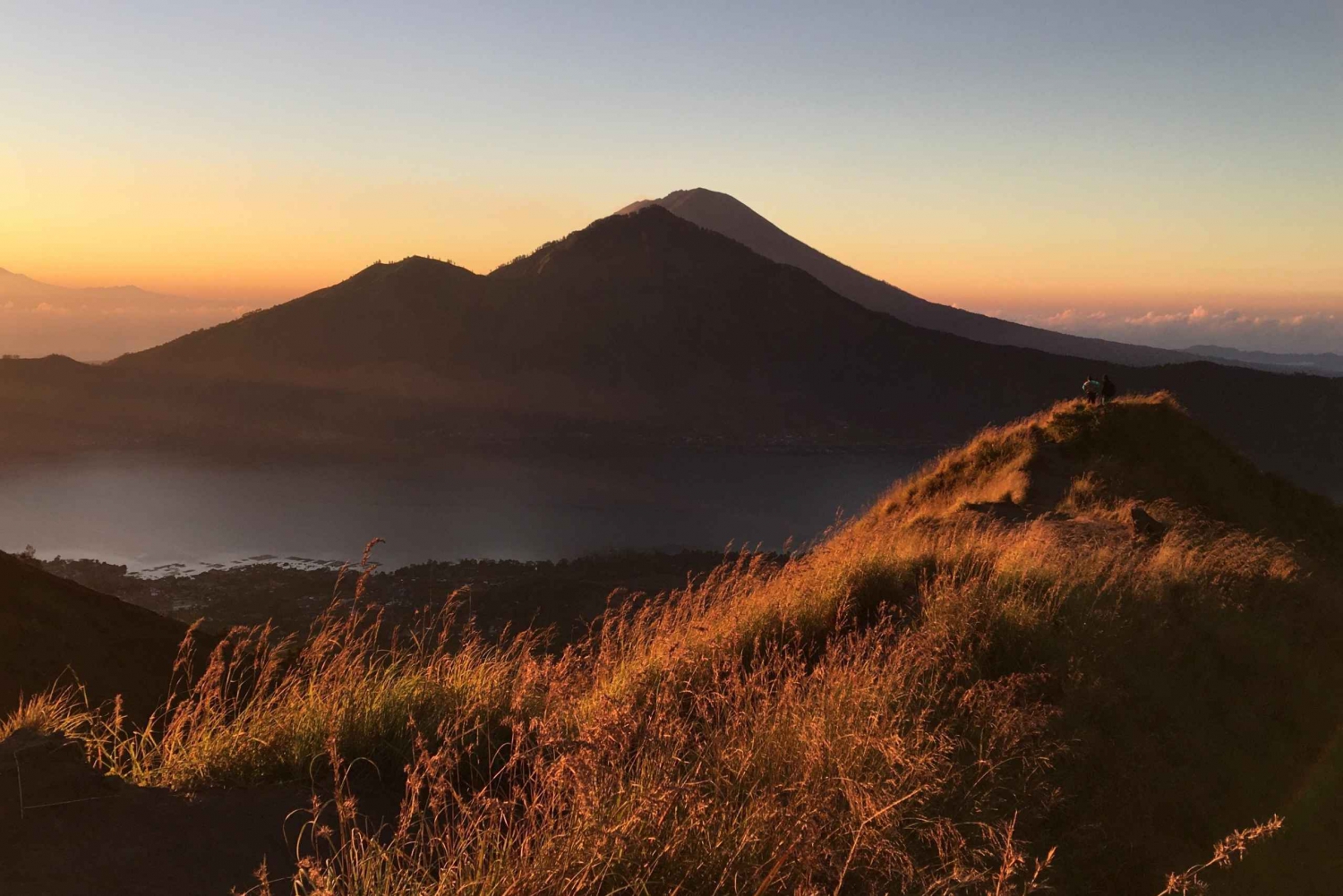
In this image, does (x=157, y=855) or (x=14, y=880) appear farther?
(x=157, y=855)

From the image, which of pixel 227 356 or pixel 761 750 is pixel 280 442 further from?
pixel 761 750

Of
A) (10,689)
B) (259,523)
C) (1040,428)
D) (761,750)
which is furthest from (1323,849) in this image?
(259,523)

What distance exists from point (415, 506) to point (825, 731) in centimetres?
5199

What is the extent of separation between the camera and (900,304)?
16262 cm

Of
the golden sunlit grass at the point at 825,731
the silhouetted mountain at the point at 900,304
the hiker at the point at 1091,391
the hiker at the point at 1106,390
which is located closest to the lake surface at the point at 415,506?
the hiker at the point at 1091,391

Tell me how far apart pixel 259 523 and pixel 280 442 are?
107 ft

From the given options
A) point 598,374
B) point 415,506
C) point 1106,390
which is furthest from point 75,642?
point 598,374

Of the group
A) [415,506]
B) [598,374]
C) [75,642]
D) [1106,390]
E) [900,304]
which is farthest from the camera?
[900,304]

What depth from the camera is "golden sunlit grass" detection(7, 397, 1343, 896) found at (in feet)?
6.34

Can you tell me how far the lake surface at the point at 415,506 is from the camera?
4122 cm

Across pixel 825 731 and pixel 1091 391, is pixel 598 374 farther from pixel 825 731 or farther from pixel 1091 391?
pixel 825 731

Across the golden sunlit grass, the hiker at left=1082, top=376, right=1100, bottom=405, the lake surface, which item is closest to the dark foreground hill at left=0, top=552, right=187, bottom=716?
the golden sunlit grass

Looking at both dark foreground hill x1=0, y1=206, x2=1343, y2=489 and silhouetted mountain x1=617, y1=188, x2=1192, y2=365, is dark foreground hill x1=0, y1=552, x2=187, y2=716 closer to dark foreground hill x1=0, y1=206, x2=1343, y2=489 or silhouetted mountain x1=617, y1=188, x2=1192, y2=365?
dark foreground hill x1=0, y1=206, x2=1343, y2=489

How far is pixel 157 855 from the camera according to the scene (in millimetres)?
2053
